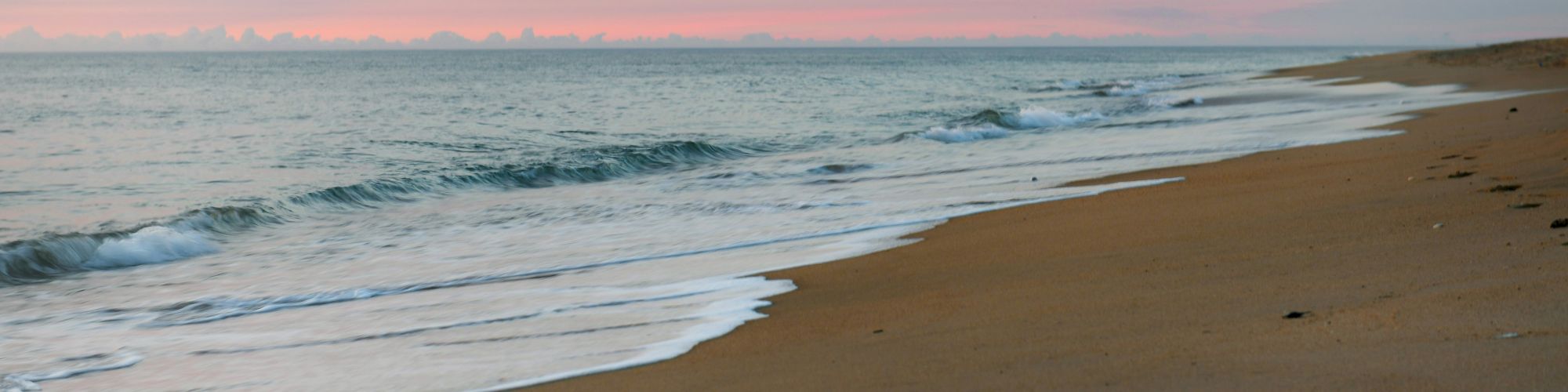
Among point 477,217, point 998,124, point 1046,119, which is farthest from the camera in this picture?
point 1046,119

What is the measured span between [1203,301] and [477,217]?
7.09 meters

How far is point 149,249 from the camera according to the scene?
8.19m

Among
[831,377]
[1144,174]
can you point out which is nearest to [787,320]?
[831,377]

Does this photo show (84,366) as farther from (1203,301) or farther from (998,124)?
(998,124)

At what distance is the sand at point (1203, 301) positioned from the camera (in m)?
3.39

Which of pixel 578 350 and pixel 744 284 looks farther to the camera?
pixel 744 284

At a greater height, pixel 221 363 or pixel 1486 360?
pixel 1486 360

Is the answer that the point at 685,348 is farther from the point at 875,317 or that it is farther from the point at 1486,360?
the point at 1486,360

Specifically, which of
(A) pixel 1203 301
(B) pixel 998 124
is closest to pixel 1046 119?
(B) pixel 998 124

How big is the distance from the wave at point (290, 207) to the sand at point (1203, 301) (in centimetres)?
513

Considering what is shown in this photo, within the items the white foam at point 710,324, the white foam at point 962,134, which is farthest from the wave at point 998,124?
the white foam at point 710,324

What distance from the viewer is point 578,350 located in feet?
15.0

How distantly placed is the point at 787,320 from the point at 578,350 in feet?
2.84

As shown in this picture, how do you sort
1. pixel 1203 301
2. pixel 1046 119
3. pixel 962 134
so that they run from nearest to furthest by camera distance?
pixel 1203 301 < pixel 962 134 < pixel 1046 119
